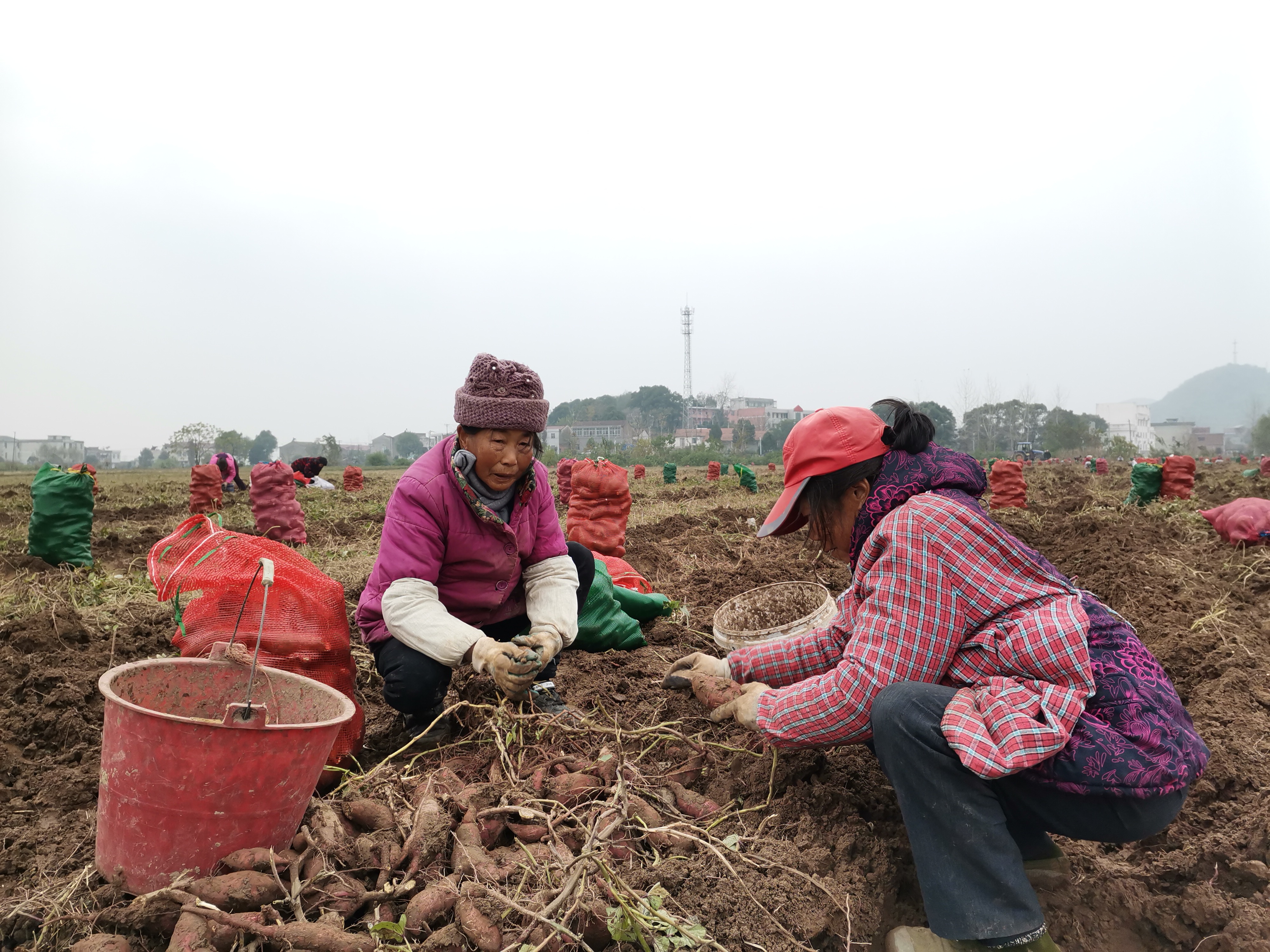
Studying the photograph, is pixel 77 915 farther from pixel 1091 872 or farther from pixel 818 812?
pixel 1091 872

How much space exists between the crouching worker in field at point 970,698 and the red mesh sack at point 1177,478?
372 inches

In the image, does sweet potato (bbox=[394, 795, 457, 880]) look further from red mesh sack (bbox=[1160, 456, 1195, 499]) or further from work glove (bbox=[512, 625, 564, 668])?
red mesh sack (bbox=[1160, 456, 1195, 499])

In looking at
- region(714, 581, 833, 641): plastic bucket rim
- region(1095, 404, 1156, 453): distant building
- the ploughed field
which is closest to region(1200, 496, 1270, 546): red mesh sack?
the ploughed field

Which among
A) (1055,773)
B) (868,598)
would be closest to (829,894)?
(1055,773)

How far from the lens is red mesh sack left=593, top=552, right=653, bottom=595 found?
428 cm

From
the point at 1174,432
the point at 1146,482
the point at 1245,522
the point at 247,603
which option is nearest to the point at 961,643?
the point at 247,603

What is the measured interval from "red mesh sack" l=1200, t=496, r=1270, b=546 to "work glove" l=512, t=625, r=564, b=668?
5.62m

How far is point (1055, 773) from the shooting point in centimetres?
147

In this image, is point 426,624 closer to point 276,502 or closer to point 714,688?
point 714,688

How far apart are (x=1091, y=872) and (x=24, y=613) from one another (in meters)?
4.51

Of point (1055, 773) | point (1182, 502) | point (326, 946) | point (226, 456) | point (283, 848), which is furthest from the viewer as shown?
point (226, 456)

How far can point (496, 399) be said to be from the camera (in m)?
2.20

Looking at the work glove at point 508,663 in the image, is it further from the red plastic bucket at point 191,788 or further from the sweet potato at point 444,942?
the sweet potato at point 444,942

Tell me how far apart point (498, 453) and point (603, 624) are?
1374mm
